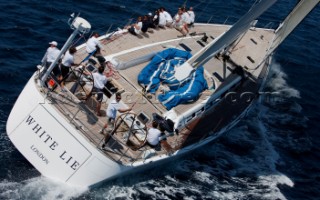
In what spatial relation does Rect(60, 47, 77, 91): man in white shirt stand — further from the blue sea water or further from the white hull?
the blue sea water

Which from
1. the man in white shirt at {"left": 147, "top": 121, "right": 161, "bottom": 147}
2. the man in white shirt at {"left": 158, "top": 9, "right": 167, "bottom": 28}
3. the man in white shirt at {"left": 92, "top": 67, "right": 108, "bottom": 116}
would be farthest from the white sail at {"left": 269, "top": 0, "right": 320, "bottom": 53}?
the man in white shirt at {"left": 92, "top": 67, "right": 108, "bottom": 116}

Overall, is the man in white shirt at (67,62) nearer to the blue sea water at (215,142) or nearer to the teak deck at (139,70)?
the teak deck at (139,70)

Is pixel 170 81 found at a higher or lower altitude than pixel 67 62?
higher

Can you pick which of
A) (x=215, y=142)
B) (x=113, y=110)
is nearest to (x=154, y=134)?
(x=113, y=110)

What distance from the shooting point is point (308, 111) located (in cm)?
2808

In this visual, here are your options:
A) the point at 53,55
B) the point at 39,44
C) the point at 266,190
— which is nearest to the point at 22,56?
the point at 39,44

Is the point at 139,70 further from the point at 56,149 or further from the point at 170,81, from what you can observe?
the point at 56,149

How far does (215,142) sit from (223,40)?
18.2 ft

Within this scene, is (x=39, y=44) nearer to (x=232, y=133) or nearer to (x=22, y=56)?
Answer: (x=22, y=56)

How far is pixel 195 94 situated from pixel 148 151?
13.7 ft

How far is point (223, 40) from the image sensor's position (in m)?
20.9

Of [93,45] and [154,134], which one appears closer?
[154,134]

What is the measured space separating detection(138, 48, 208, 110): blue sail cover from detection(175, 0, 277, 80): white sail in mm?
679

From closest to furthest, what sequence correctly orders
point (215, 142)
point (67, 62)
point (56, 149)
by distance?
point (56, 149), point (67, 62), point (215, 142)
